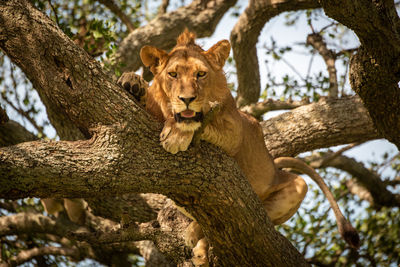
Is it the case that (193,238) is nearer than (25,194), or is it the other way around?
(25,194)

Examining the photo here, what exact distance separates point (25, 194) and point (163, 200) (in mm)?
2531

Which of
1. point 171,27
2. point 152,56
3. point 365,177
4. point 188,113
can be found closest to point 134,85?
point 152,56

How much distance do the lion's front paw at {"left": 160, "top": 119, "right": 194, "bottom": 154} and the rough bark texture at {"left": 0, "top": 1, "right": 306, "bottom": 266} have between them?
0.21 feet

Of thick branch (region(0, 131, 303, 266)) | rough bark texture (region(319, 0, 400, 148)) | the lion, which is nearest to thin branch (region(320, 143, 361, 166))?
the lion

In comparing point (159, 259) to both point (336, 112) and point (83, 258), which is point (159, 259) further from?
point (336, 112)

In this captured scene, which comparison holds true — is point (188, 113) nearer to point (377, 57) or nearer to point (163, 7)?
point (377, 57)

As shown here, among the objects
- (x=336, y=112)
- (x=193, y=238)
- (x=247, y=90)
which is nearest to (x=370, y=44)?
(x=336, y=112)

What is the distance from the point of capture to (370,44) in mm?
3406

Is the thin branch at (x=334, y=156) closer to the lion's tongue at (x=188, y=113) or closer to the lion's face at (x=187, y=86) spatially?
the lion's face at (x=187, y=86)

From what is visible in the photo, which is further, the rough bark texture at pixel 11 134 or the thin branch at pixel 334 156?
the thin branch at pixel 334 156

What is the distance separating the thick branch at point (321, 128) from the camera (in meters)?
5.07

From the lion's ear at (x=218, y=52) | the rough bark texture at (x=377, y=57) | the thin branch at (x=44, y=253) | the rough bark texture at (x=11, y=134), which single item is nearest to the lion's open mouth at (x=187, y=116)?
the lion's ear at (x=218, y=52)

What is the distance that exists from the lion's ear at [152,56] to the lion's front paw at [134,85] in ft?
0.51

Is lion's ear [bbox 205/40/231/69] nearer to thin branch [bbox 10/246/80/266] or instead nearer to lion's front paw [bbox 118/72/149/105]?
lion's front paw [bbox 118/72/149/105]
